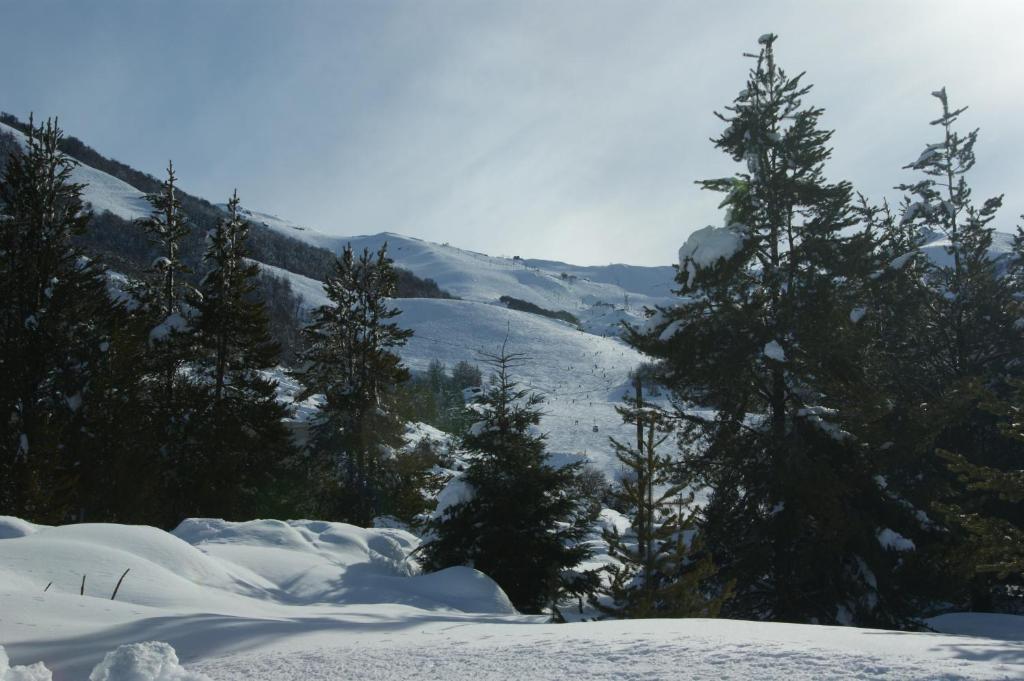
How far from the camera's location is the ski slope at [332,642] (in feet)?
10.5

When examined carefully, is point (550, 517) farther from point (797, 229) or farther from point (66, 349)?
point (66, 349)

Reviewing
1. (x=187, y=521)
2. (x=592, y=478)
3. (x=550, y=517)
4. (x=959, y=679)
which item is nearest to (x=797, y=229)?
(x=550, y=517)

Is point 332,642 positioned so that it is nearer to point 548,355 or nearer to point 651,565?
point 651,565

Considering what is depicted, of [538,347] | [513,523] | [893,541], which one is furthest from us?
[538,347]

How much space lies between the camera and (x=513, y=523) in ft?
42.1

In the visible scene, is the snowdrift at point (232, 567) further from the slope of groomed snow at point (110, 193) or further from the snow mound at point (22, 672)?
the slope of groomed snow at point (110, 193)

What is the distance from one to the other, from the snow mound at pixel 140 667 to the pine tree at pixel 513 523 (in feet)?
31.3

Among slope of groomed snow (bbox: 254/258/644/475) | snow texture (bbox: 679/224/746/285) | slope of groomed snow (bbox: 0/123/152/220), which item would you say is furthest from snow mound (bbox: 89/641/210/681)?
slope of groomed snow (bbox: 0/123/152/220)

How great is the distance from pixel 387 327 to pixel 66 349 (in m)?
10.7

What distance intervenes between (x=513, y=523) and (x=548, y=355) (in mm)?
131049

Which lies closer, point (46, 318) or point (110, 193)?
point (46, 318)

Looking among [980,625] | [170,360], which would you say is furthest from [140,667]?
[170,360]

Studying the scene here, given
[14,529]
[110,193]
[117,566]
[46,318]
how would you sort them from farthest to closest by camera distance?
[110,193] → [46,318] → [14,529] → [117,566]

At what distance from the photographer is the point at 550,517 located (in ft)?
42.6
